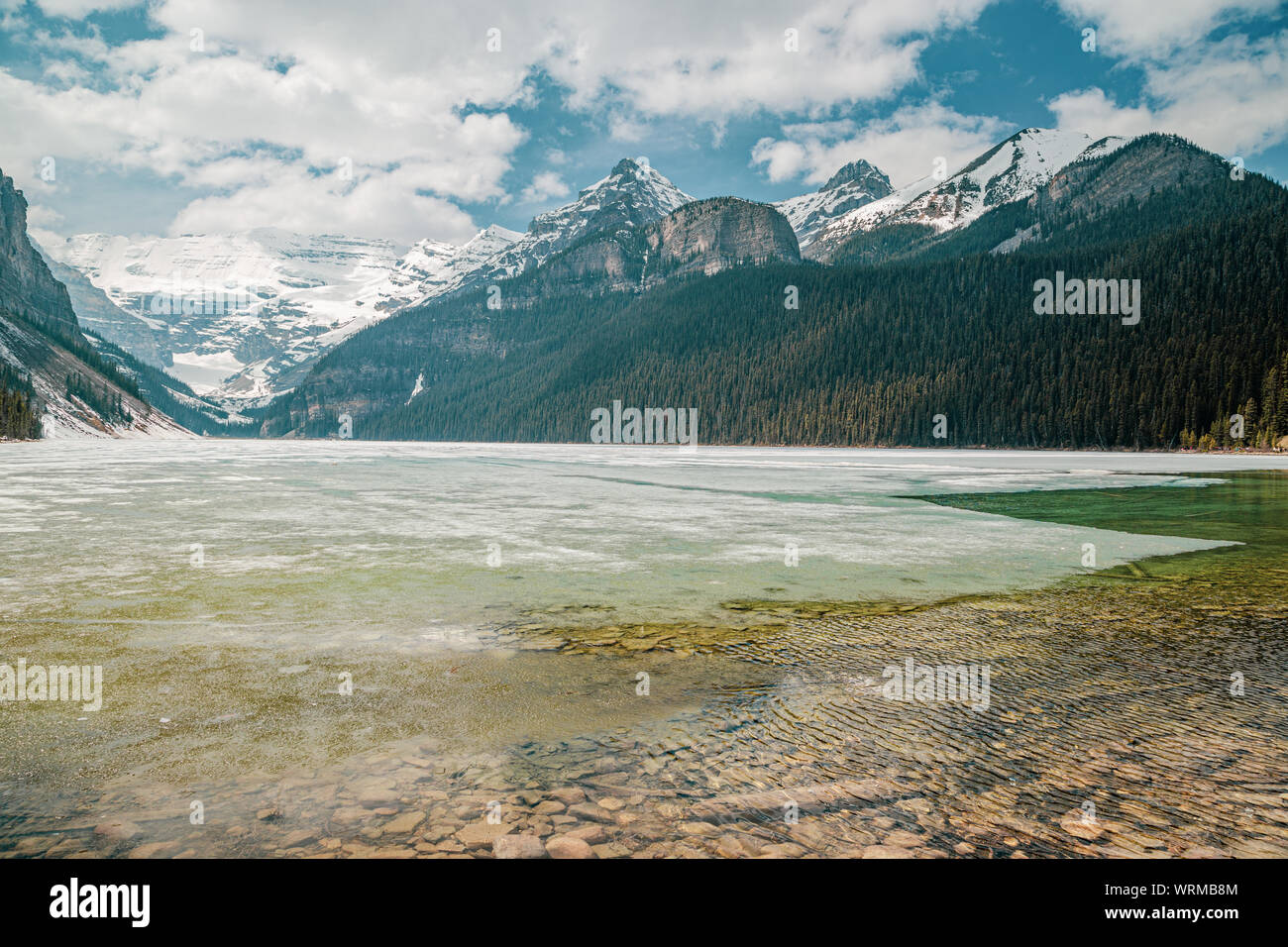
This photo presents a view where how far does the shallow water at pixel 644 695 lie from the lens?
13.3ft

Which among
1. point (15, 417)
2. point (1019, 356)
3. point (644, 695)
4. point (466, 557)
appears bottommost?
point (644, 695)

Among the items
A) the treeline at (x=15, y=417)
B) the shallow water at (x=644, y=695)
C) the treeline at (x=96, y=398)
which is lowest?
the shallow water at (x=644, y=695)

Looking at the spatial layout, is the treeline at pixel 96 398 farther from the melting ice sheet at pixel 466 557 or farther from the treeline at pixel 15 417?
the melting ice sheet at pixel 466 557

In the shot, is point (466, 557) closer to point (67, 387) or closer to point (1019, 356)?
point (1019, 356)

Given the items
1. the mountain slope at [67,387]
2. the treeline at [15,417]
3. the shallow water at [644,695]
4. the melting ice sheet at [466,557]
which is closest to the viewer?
the shallow water at [644,695]

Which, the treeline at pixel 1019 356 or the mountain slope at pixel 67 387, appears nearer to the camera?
the treeline at pixel 1019 356

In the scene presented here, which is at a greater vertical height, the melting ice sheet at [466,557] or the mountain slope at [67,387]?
the mountain slope at [67,387]

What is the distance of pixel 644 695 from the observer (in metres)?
6.29

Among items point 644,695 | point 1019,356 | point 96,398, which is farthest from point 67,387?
point 1019,356

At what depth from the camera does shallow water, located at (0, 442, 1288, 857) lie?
13.3 feet

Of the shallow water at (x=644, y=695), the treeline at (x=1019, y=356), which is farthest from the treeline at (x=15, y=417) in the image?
the treeline at (x=1019, y=356)

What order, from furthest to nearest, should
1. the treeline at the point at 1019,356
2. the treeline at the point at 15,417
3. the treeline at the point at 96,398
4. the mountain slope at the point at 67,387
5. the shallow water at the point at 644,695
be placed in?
the treeline at the point at 96,398, the mountain slope at the point at 67,387, the treeline at the point at 15,417, the treeline at the point at 1019,356, the shallow water at the point at 644,695

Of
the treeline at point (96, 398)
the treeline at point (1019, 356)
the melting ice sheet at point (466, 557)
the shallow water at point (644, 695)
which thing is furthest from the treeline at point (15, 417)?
the treeline at point (1019, 356)
